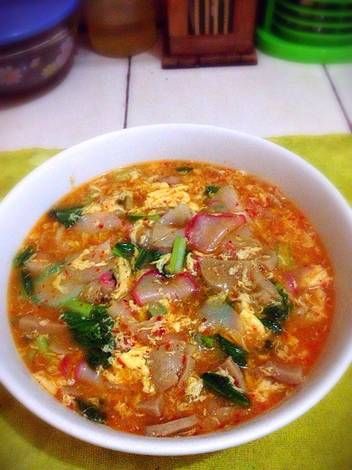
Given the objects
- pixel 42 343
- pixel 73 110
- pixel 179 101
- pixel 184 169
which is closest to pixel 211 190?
pixel 184 169

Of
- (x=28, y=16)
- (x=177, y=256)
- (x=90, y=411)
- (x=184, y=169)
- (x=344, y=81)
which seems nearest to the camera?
(x=90, y=411)

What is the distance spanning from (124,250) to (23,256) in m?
0.26

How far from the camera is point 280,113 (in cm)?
213

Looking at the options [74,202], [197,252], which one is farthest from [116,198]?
[197,252]

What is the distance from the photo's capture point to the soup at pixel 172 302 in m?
1.09

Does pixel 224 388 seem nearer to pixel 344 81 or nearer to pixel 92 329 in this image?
pixel 92 329

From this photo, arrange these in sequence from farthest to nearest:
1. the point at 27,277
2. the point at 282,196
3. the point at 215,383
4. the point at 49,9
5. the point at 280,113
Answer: the point at 280,113 → the point at 49,9 → the point at 282,196 → the point at 27,277 → the point at 215,383

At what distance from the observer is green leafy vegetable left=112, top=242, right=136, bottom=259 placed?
1.33 metres

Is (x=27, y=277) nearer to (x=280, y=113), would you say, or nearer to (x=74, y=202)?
(x=74, y=202)

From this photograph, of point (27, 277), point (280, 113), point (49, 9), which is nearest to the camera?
point (27, 277)

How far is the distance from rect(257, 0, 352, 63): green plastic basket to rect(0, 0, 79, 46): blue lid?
930 mm

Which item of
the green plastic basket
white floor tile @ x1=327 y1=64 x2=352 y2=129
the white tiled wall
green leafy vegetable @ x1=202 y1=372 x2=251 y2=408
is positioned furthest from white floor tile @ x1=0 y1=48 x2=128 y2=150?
green leafy vegetable @ x1=202 y1=372 x2=251 y2=408

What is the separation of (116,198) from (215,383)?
0.62 meters

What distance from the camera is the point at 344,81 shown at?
233 cm
